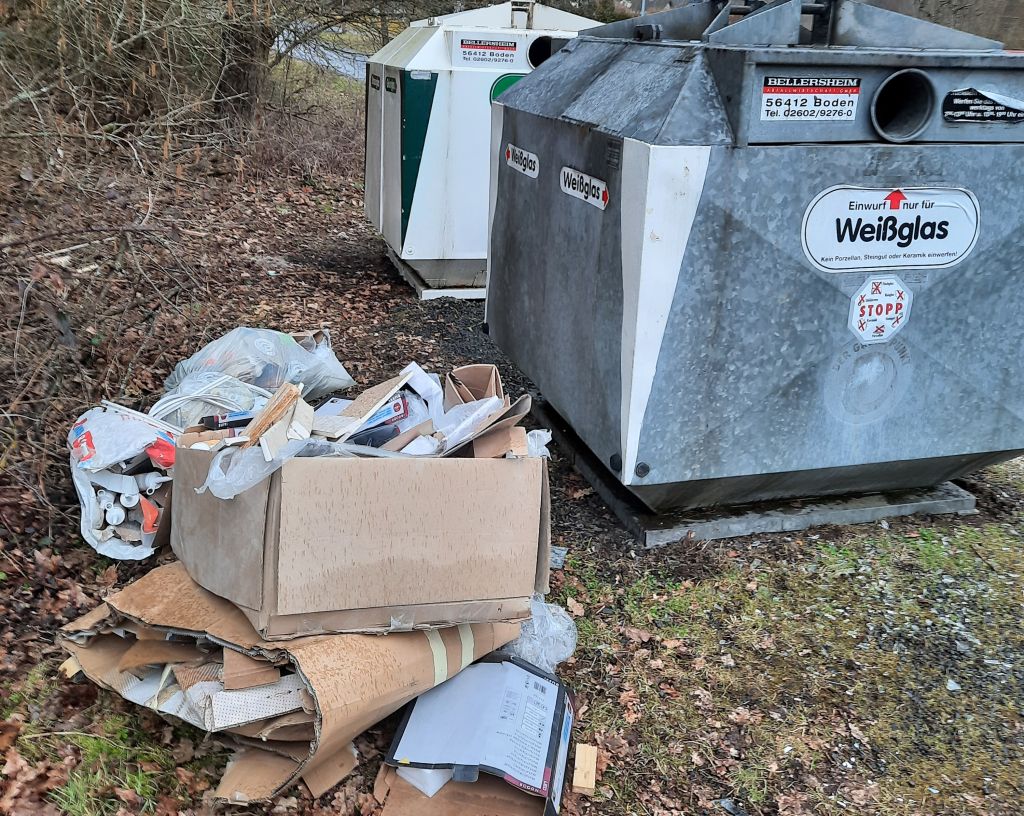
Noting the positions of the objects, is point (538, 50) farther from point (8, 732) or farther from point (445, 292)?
point (8, 732)

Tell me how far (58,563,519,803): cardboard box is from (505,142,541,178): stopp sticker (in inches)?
76.0

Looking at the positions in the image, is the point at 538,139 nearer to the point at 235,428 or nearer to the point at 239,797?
the point at 235,428

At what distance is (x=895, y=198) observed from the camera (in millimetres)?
2762

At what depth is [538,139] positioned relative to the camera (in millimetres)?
3475

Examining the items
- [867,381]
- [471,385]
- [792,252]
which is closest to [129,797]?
[471,385]

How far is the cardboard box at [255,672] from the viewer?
82.7 inches

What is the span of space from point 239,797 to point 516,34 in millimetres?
4742

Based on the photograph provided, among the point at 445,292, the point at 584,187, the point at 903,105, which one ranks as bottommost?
the point at 445,292

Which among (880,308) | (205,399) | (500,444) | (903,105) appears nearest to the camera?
(500,444)

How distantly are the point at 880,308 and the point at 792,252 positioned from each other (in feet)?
1.32

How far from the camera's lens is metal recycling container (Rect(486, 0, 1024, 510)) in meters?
2.60

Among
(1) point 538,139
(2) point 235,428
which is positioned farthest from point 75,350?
(1) point 538,139

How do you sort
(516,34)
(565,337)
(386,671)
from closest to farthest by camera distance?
(386,671) → (565,337) → (516,34)

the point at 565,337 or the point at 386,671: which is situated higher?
the point at 565,337
